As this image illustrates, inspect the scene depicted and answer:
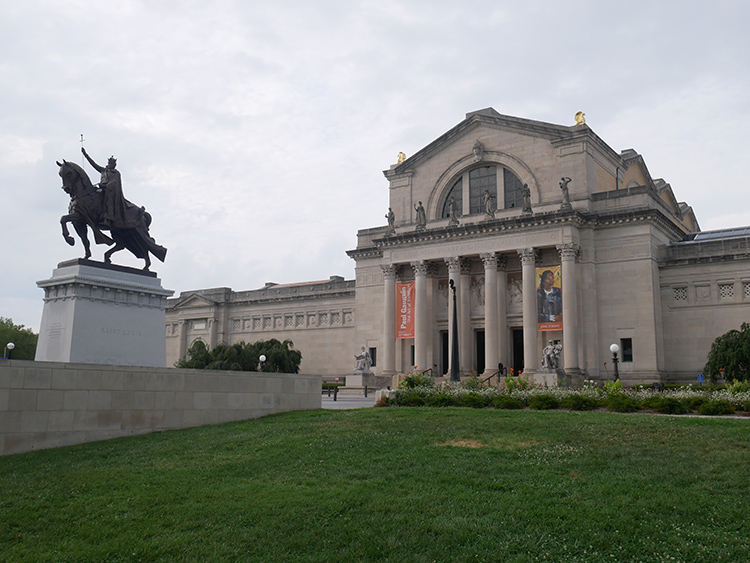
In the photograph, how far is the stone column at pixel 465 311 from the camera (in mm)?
46688

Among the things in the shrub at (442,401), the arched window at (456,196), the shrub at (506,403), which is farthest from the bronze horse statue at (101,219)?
the arched window at (456,196)

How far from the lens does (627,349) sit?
135ft

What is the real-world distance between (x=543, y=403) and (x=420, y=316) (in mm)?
23968

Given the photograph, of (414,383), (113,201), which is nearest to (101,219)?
(113,201)

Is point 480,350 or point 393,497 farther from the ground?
point 480,350

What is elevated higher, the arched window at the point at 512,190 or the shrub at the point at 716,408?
the arched window at the point at 512,190

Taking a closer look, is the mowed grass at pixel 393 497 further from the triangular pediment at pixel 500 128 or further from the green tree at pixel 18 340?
the green tree at pixel 18 340

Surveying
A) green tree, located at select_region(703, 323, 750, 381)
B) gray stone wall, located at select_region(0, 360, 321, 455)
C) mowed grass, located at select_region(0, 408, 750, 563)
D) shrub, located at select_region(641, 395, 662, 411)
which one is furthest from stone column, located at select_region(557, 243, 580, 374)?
mowed grass, located at select_region(0, 408, 750, 563)

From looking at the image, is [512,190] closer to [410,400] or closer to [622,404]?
[410,400]

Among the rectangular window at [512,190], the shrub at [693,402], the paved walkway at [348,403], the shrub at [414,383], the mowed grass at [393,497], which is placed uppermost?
the rectangular window at [512,190]

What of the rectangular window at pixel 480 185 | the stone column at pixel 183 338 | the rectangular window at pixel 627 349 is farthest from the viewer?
the stone column at pixel 183 338

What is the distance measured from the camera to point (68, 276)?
19625 millimetres

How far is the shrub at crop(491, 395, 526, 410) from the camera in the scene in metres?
23.9

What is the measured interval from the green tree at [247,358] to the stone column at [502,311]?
17.7m
